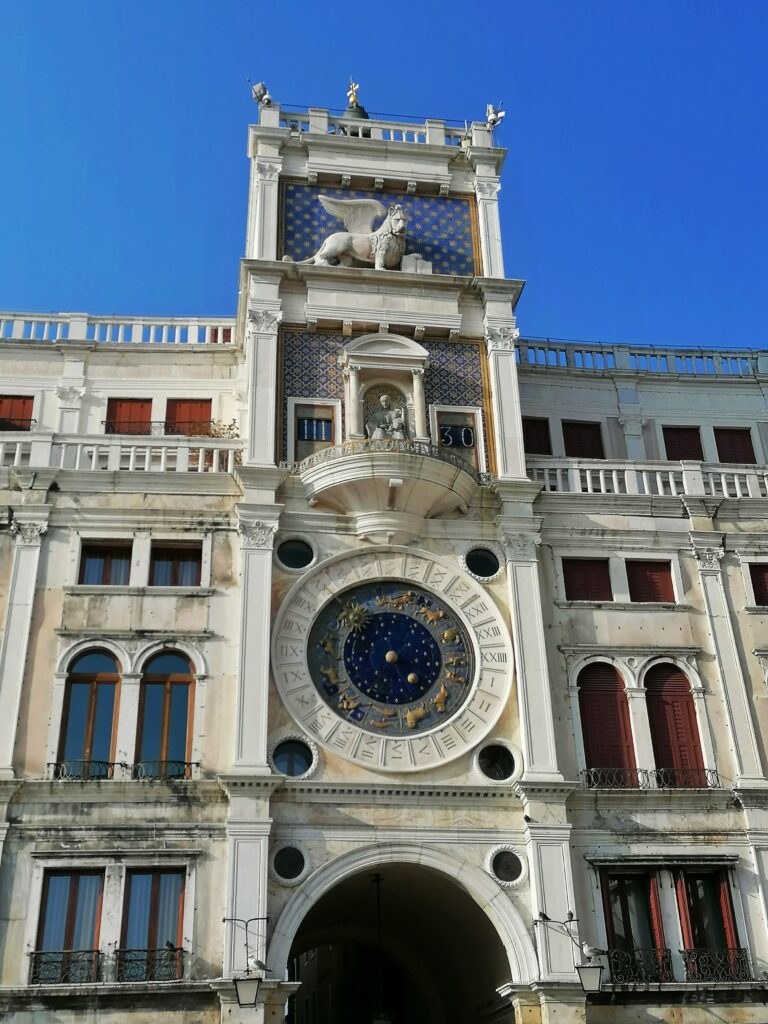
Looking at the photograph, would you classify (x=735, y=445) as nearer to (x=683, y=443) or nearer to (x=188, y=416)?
(x=683, y=443)

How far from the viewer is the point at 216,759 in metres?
21.9

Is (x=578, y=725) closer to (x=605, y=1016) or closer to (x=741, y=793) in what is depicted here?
(x=741, y=793)

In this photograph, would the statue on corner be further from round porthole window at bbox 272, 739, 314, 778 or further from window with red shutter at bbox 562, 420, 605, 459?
round porthole window at bbox 272, 739, 314, 778

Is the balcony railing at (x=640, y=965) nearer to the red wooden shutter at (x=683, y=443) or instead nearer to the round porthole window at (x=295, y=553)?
the round porthole window at (x=295, y=553)

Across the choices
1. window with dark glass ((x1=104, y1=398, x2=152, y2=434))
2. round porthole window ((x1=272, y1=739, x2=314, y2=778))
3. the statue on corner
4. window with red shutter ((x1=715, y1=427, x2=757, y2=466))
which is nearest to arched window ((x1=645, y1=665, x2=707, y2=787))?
round porthole window ((x1=272, y1=739, x2=314, y2=778))

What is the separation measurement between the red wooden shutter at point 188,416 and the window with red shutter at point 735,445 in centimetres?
1325

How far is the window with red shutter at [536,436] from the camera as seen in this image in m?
30.0

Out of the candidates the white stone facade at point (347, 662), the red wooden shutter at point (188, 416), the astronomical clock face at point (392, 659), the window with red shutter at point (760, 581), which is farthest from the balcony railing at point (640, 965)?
the red wooden shutter at point (188, 416)

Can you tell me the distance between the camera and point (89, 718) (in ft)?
72.9

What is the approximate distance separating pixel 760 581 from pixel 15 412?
17.8 metres

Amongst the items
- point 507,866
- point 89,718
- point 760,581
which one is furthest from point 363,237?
point 507,866

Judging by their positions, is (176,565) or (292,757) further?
(176,565)

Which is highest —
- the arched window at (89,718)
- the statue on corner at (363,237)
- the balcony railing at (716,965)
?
the statue on corner at (363,237)

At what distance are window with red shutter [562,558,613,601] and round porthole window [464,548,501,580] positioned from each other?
1.55 meters
